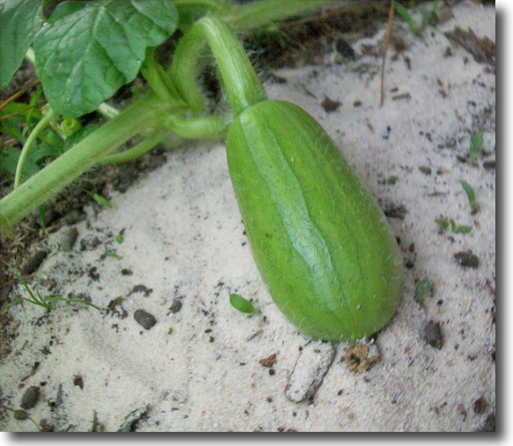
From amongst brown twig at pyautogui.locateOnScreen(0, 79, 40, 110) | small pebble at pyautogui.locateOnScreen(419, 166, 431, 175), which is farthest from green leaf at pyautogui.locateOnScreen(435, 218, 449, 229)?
brown twig at pyautogui.locateOnScreen(0, 79, 40, 110)

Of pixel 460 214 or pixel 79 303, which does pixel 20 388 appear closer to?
pixel 79 303

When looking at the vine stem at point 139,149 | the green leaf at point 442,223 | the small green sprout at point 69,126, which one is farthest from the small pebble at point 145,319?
the green leaf at point 442,223

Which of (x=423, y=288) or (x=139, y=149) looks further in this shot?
(x=139, y=149)

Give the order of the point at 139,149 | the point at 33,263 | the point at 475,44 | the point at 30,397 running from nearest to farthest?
1. the point at 30,397
2. the point at 33,263
3. the point at 139,149
4. the point at 475,44

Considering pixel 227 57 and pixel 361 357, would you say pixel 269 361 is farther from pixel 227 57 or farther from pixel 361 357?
pixel 227 57

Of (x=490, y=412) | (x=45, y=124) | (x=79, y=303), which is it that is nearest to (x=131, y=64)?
(x=45, y=124)

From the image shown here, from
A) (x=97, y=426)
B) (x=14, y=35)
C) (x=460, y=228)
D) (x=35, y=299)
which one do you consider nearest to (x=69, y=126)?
(x=14, y=35)

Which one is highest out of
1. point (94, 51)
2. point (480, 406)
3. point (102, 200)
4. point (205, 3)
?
point (94, 51)

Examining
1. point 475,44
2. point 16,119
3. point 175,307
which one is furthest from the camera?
point 475,44
